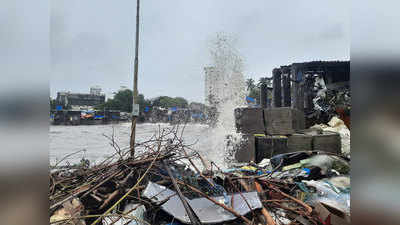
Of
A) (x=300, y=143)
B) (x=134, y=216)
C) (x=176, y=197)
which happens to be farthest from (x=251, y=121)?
(x=134, y=216)

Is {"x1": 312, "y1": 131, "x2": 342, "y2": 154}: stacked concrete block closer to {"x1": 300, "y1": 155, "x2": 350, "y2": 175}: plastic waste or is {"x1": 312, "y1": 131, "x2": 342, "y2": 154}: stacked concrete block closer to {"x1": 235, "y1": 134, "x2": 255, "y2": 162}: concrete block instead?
{"x1": 300, "y1": 155, "x2": 350, "y2": 175}: plastic waste

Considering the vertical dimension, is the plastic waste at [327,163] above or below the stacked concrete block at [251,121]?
below

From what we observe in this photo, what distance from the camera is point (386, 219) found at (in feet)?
1.92

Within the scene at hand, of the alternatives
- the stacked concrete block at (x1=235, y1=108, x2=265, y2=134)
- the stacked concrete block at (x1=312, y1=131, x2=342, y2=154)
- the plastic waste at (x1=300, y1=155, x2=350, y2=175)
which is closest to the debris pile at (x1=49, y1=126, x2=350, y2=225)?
the plastic waste at (x1=300, y1=155, x2=350, y2=175)

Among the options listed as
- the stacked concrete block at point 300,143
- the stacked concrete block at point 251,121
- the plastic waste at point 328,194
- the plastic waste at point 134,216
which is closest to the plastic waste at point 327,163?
the plastic waste at point 328,194

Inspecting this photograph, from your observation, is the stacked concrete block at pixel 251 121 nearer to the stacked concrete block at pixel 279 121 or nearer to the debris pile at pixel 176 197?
the stacked concrete block at pixel 279 121

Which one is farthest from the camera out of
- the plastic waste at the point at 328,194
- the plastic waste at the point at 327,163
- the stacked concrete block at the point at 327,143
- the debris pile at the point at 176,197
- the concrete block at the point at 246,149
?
the concrete block at the point at 246,149

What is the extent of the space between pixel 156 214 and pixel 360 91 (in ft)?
6.95

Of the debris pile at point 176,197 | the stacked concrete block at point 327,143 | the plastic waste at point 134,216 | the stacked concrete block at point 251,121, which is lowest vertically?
the plastic waste at point 134,216

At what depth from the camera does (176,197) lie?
7.27ft

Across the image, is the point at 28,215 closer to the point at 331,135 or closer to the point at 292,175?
the point at 292,175

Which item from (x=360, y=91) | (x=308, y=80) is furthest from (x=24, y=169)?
(x=308, y=80)

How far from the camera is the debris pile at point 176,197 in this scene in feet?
6.57

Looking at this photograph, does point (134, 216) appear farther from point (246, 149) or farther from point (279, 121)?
point (279, 121)
